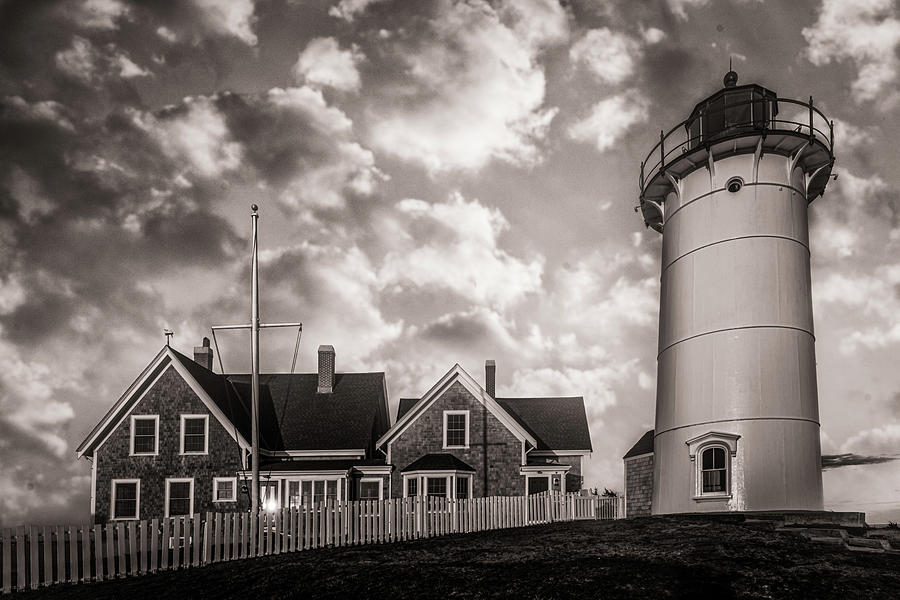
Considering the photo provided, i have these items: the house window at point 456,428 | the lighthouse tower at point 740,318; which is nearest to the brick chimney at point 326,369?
the house window at point 456,428

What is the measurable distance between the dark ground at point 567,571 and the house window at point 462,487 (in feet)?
43.4

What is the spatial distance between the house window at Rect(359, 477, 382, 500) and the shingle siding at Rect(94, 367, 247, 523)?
15.0ft

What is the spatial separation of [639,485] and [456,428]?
24.2 feet

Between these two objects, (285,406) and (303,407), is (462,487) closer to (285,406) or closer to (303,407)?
(303,407)

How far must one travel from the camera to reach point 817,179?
2750cm

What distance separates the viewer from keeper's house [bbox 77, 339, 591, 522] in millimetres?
33094

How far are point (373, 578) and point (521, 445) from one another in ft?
62.4

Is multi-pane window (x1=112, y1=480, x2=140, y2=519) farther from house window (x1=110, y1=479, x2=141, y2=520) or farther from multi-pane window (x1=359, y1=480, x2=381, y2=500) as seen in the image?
multi-pane window (x1=359, y1=480, x2=381, y2=500)

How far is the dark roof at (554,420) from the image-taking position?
37.9 metres

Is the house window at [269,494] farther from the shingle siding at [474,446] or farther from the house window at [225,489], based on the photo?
the shingle siding at [474,446]

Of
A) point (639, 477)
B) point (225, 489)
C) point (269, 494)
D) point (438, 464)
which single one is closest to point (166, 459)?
point (225, 489)

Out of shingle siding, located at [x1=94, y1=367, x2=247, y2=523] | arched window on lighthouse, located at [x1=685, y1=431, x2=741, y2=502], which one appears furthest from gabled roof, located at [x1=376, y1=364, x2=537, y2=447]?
arched window on lighthouse, located at [x1=685, y1=431, x2=741, y2=502]

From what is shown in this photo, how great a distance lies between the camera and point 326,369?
39.8 meters

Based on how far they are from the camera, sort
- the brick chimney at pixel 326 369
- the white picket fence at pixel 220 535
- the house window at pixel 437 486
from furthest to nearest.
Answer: the brick chimney at pixel 326 369, the house window at pixel 437 486, the white picket fence at pixel 220 535
